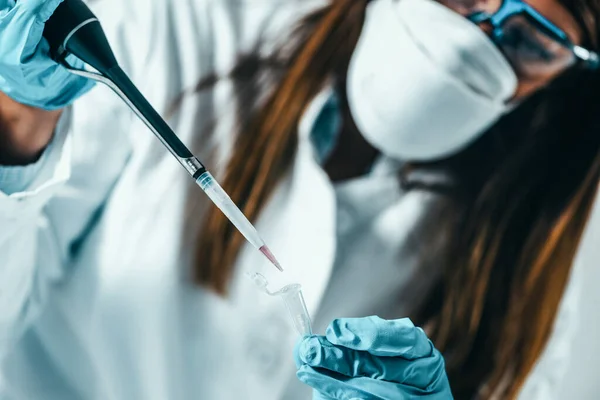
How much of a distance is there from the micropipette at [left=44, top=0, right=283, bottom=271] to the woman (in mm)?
197

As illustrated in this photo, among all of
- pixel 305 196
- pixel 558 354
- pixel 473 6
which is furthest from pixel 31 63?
pixel 558 354

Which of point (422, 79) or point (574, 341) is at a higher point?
point (422, 79)

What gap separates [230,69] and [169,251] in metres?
0.28

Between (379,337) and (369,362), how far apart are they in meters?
0.04

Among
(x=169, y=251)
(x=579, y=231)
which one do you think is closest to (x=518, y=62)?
(x=579, y=231)

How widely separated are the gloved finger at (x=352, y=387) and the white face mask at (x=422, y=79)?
404mm

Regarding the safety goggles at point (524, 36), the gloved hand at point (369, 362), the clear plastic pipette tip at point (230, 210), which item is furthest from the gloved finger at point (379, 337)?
the safety goggles at point (524, 36)

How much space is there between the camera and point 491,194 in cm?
109

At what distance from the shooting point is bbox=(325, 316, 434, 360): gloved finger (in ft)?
2.46

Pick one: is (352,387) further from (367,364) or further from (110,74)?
(110,74)

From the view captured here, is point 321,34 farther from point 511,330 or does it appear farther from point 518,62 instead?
point 511,330

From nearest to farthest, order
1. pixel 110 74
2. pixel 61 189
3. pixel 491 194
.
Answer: pixel 110 74 < pixel 61 189 < pixel 491 194

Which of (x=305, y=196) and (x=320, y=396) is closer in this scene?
(x=320, y=396)

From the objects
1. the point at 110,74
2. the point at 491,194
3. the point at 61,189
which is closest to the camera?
the point at 110,74
